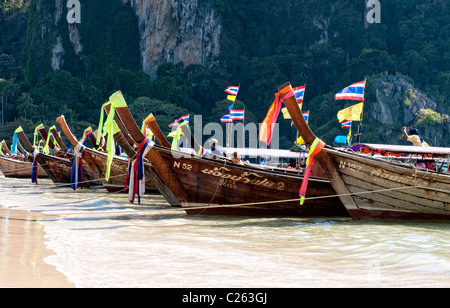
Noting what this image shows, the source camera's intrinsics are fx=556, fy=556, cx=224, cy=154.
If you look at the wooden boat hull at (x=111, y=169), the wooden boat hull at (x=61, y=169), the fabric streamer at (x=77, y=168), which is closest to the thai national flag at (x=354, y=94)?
the wooden boat hull at (x=111, y=169)

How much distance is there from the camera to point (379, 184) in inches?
408

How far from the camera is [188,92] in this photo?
227ft

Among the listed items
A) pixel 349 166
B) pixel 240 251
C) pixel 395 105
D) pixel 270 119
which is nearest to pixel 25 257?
pixel 240 251

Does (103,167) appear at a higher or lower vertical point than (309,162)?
lower

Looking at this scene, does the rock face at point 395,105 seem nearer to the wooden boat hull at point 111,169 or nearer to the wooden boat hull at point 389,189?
the wooden boat hull at point 111,169

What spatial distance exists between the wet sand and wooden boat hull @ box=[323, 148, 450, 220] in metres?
5.27

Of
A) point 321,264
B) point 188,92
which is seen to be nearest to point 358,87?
point 321,264

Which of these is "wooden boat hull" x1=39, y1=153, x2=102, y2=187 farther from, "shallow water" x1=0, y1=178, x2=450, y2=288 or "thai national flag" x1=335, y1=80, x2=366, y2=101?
"thai national flag" x1=335, y1=80, x2=366, y2=101

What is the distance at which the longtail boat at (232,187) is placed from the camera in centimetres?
Result: 1076

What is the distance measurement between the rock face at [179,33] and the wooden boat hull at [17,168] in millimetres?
49149

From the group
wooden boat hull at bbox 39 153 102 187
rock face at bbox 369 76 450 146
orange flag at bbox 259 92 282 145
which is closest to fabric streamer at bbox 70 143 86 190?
wooden boat hull at bbox 39 153 102 187

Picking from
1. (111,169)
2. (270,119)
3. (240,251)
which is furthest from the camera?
(111,169)

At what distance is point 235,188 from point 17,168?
19.5 meters

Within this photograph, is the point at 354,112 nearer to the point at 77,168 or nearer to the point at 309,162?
the point at 309,162
